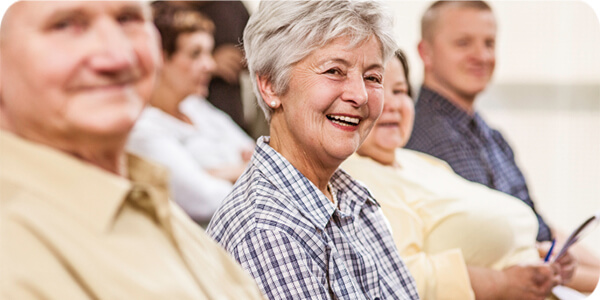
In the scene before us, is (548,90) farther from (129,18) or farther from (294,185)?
(129,18)

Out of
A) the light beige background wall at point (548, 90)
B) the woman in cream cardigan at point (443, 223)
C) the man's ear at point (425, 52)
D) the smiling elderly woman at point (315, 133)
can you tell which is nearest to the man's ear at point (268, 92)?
the smiling elderly woman at point (315, 133)

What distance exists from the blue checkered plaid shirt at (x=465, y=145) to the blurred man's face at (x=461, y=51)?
0.27 ft

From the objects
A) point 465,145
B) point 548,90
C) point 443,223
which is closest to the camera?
point 443,223

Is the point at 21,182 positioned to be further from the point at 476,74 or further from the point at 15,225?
the point at 476,74

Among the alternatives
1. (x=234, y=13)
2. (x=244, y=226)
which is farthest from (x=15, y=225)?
(x=234, y=13)

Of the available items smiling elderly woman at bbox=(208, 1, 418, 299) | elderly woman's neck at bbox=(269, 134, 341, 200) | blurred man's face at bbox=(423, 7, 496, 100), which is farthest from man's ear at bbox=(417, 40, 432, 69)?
elderly woman's neck at bbox=(269, 134, 341, 200)

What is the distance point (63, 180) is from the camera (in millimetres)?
667

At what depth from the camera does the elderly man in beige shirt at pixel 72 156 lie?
64 centimetres

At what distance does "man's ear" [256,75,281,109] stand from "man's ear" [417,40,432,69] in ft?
3.63

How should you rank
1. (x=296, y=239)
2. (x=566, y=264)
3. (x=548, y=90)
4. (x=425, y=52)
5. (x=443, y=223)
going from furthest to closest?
(x=548, y=90) → (x=425, y=52) → (x=566, y=264) → (x=443, y=223) → (x=296, y=239)

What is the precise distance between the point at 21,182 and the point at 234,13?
331cm

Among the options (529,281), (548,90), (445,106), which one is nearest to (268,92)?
(529,281)

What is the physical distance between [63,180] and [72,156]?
32 mm

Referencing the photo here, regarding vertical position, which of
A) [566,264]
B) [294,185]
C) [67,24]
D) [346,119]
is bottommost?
[566,264]
